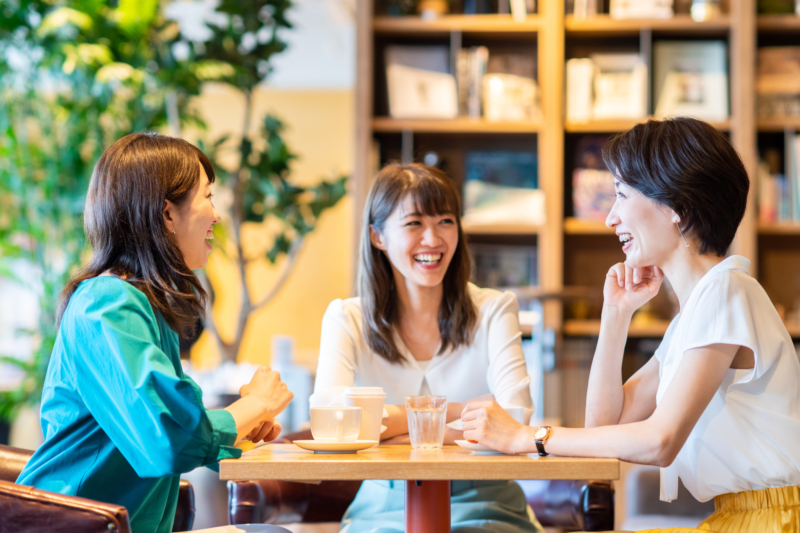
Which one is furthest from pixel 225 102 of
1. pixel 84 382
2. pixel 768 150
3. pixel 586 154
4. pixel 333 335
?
pixel 84 382

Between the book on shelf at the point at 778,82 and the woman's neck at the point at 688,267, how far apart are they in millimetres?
2314

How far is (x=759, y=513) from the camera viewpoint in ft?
3.98

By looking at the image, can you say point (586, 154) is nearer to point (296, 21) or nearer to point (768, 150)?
point (768, 150)

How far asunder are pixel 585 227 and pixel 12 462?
2.49 m

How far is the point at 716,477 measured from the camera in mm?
1248

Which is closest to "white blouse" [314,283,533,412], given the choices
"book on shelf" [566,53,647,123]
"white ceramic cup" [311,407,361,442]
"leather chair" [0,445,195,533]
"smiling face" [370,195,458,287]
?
"smiling face" [370,195,458,287]

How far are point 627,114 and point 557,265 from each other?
0.76 metres

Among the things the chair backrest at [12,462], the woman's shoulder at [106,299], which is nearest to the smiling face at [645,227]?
the woman's shoulder at [106,299]

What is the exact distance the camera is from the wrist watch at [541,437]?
3.86 feet

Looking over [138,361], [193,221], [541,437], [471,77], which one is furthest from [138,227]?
[471,77]

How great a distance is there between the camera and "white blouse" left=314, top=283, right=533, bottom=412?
5.88 ft

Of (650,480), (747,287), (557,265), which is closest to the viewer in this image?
(747,287)

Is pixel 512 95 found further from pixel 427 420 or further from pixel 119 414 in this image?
pixel 119 414

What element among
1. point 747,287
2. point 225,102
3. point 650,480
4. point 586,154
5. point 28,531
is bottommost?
point 650,480
